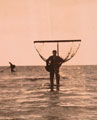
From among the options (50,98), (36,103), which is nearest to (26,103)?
(36,103)

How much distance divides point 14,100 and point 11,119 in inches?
301

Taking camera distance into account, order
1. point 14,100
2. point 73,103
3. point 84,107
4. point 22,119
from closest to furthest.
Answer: point 22,119 < point 84,107 < point 73,103 < point 14,100

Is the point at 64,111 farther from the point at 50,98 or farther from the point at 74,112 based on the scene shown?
the point at 50,98

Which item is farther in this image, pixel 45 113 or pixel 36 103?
pixel 36 103

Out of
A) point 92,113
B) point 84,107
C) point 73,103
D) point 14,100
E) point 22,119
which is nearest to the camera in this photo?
point 22,119

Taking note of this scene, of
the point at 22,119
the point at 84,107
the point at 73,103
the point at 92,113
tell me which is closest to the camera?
the point at 22,119

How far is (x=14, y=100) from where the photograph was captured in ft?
82.0

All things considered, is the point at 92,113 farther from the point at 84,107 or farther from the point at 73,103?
the point at 73,103

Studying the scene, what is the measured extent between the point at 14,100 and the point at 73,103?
429cm

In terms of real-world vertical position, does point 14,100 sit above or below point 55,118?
below

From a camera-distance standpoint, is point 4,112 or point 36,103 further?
point 36,103

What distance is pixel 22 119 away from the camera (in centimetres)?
1717

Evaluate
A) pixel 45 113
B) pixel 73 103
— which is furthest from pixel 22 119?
pixel 73 103

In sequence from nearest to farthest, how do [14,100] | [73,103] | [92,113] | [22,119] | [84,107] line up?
[22,119]
[92,113]
[84,107]
[73,103]
[14,100]
